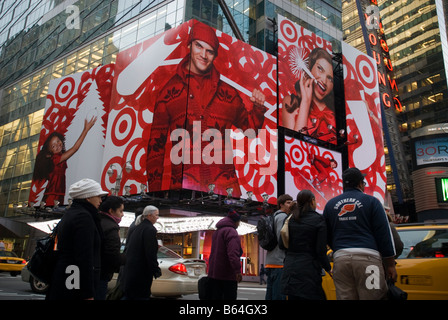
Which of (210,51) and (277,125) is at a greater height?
(210,51)

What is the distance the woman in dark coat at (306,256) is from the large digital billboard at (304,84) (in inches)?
1064

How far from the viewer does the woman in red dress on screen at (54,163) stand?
3153 cm

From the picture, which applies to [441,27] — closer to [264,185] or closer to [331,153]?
[331,153]

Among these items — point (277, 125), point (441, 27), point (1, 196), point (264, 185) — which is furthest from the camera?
point (441, 27)

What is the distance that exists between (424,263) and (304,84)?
29177mm

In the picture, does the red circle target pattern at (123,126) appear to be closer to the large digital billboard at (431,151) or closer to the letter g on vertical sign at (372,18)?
the large digital billboard at (431,151)

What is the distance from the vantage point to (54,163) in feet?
107

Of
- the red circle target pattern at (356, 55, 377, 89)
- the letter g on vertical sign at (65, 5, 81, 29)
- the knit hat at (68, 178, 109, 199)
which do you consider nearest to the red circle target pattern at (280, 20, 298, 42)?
the red circle target pattern at (356, 55, 377, 89)

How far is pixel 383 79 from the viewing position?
51.6 metres

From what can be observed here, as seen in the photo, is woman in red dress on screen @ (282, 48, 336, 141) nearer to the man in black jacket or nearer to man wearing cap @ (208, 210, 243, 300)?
man wearing cap @ (208, 210, 243, 300)

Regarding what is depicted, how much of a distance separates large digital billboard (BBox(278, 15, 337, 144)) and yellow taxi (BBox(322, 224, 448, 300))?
25128mm

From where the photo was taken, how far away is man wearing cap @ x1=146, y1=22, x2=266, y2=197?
25266mm

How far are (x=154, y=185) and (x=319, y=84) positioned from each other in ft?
58.7

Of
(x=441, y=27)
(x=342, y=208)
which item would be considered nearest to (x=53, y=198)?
(x=342, y=208)
